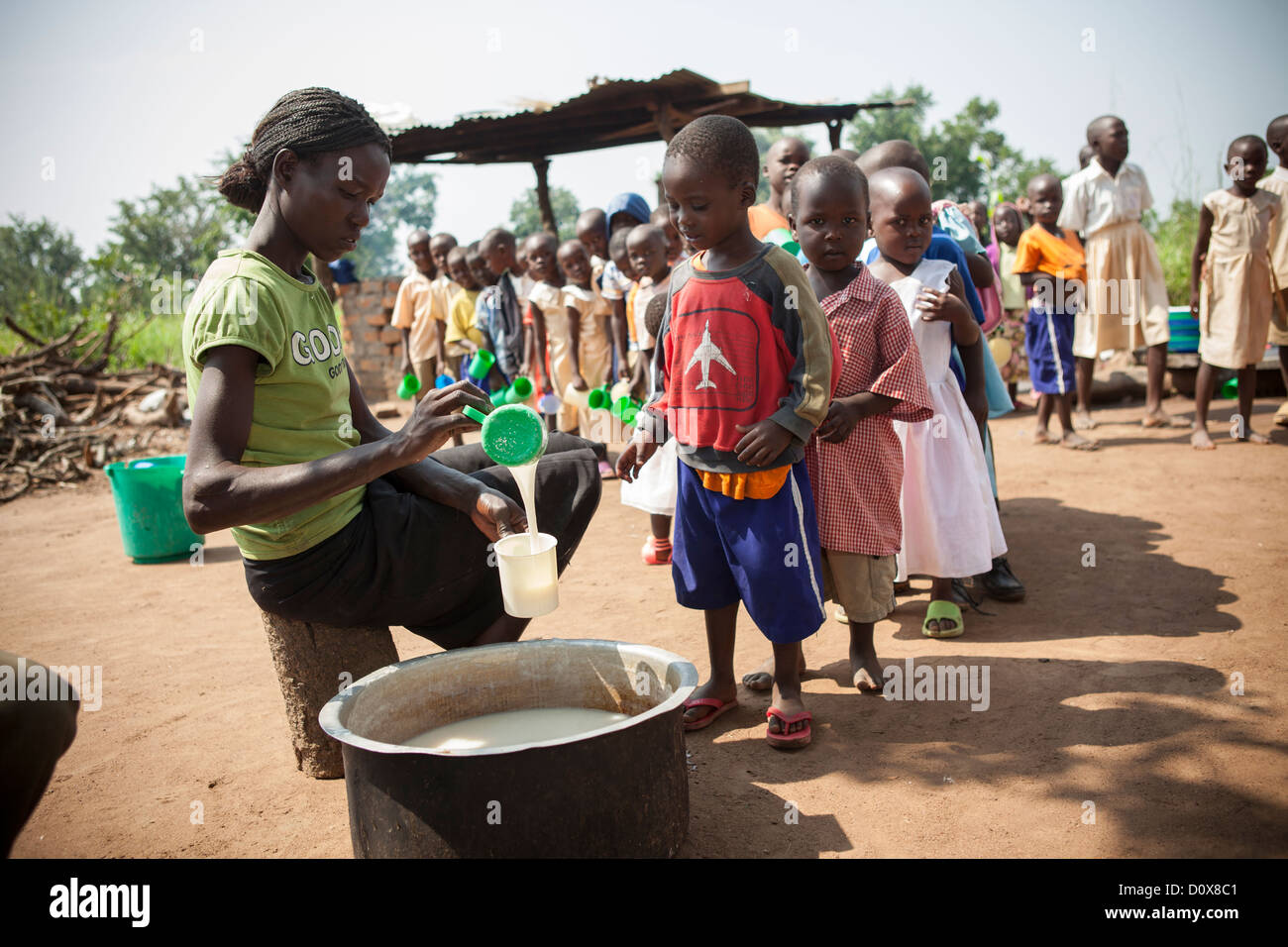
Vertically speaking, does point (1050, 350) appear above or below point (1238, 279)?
below

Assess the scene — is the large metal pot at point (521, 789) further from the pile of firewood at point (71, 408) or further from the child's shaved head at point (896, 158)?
the pile of firewood at point (71, 408)

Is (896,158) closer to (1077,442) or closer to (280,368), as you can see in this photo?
(280,368)

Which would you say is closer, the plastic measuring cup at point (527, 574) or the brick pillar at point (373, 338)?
the plastic measuring cup at point (527, 574)

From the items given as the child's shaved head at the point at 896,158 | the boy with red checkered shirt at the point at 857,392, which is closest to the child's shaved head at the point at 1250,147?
the child's shaved head at the point at 896,158

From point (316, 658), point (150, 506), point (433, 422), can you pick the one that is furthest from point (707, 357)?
point (150, 506)

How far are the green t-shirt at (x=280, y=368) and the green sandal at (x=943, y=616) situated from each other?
2026 mm

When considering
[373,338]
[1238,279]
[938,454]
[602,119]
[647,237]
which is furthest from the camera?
[373,338]

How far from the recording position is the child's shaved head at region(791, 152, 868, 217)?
2.61 metres

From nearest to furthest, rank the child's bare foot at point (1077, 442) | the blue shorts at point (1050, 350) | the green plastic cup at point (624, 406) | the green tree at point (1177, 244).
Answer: the green plastic cup at point (624, 406) → the child's bare foot at point (1077, 442) → the blue shorts at point (1050, 350) → the green tree at point (1177, 244)

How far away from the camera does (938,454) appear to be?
3.19m

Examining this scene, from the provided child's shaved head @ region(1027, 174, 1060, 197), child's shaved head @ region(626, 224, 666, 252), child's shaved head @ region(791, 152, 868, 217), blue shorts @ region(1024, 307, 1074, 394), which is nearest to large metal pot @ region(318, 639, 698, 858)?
child's shaved head @ region(791, 152, 868, 217)

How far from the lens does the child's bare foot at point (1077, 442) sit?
608 cm

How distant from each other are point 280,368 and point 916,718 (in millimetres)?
1956
